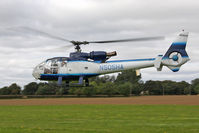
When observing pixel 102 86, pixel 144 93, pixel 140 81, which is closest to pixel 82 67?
pixel 102 86

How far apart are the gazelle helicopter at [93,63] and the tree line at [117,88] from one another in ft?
238

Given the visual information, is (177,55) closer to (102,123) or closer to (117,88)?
(102,123)

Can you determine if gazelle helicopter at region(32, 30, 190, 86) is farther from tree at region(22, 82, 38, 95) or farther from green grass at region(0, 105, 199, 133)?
tree at region(22, 82, 38, 95)

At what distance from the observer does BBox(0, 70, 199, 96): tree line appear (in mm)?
127562

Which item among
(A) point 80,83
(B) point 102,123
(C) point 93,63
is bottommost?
(B) point 102,123

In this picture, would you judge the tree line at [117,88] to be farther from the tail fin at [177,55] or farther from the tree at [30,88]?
the tail fin at [177,55]

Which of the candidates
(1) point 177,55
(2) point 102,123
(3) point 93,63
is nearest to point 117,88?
(3) point 93,63

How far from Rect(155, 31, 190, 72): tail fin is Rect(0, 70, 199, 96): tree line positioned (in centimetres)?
7774

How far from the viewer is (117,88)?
469ft

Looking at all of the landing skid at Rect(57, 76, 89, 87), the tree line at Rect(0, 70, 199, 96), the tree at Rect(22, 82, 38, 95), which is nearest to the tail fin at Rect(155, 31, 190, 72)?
the landing skid at Rect(57, 76, 89, 87)

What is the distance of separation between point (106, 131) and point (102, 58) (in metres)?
15.6

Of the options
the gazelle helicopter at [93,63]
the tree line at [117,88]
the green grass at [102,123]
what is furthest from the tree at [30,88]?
the gazelle helicopter at [93,63]

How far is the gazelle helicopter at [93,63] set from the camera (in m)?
35.4

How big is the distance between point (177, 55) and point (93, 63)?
8676 millimetres
